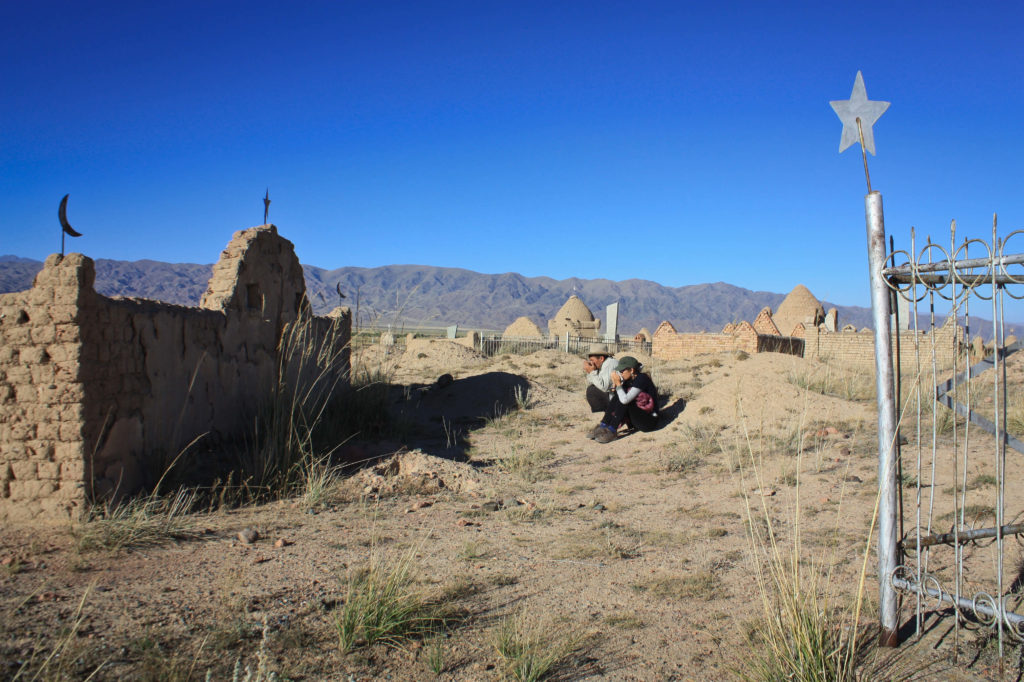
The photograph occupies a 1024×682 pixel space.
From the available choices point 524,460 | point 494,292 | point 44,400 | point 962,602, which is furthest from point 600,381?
point 494,292

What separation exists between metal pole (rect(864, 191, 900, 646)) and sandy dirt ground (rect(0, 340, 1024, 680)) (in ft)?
0.43

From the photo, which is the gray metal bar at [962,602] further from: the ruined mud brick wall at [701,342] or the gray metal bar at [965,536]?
the ruined mud brick wall at [701,342]

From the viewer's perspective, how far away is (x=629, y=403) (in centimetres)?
892

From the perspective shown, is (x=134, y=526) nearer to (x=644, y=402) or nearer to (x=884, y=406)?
(x=884, y=406)

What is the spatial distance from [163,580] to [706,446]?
5.85m

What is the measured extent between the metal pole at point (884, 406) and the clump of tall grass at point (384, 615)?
1.96 metres

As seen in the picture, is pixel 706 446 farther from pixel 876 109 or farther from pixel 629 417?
pixel 876 109

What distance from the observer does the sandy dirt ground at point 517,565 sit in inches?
118

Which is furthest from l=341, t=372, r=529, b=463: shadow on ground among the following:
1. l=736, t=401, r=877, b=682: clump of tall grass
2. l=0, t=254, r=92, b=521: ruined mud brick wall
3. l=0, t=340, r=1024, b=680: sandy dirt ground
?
l=736, t=401, r=877, b=682: clump of tall grass

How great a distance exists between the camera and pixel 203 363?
21.3 ft

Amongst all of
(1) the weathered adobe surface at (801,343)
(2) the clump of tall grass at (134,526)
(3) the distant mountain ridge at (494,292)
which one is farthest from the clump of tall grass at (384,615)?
(3) the distant mountain ridge at (494,292)

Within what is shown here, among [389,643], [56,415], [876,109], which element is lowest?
[389,643]

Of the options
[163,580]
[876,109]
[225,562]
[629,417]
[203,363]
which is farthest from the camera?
[629,417]

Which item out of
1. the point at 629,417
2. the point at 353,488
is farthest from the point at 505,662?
the point at 629,417
